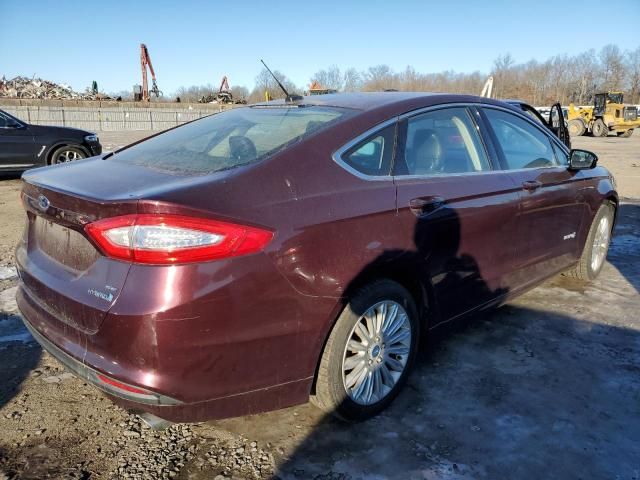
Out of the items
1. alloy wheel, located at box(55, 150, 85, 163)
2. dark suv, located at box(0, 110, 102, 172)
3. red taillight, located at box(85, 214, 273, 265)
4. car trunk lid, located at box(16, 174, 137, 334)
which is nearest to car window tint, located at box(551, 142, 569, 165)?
red taillight, located at box(85, 214, 273, 265)

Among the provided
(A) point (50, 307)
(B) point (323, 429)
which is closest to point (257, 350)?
(B) point (323, 429)

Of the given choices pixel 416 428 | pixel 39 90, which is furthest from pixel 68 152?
pixel 39 90

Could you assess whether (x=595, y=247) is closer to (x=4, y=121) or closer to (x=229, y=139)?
(x=229, y=139)

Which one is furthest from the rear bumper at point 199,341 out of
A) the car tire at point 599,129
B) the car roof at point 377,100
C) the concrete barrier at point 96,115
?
the car tire at point 599,129

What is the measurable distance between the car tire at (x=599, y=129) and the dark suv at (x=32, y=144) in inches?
1155

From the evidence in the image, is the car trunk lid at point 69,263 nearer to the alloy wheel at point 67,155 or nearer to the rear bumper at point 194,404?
the rear bumper at point 194,404

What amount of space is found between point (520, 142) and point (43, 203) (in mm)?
3201

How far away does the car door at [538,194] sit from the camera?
3646mm

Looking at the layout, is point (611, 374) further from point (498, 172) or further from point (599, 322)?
point (498, 172)

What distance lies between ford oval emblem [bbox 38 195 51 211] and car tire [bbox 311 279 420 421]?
1436 mm

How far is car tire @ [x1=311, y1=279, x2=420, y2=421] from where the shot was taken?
2.52 m

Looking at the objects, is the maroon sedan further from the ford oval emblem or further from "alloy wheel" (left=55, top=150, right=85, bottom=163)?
"alloy wheel" (left=55, top=150, right=85, bottom=163)

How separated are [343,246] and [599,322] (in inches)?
106

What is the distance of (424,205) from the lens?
2846 millimetres
